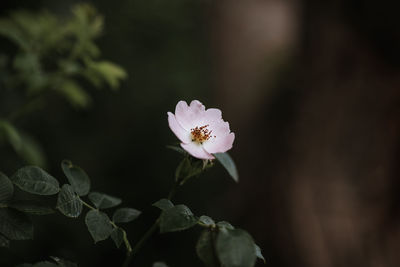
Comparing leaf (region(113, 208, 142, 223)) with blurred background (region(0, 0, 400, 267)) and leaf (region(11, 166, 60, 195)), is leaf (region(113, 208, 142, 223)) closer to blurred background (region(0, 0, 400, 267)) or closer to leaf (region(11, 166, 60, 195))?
leaf (region(11, 166, 60, 195))

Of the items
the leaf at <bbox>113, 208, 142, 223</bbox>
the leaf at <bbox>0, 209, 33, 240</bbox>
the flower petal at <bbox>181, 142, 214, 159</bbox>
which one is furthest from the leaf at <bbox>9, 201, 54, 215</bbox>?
the flower petal at <bbox>181, 142, 214, 159</bbox>

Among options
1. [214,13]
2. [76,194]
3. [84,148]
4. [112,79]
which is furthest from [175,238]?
[214,13]

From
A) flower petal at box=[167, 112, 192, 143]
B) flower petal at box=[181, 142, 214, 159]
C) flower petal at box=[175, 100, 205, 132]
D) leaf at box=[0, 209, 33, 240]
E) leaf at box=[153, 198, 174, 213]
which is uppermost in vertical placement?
flower petal at box=[175, 100, 205, 132]

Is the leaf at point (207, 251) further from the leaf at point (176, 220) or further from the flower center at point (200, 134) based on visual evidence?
the flower center at point (200, 134)

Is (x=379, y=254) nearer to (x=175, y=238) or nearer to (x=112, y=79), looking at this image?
(x=175, y=238)

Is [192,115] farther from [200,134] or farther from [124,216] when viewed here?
[124,216]

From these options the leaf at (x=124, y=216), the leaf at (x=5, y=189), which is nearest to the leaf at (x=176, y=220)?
the leaf at (x=124, y=216)

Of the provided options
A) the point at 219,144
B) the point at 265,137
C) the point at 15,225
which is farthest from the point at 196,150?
the point at 265,137
